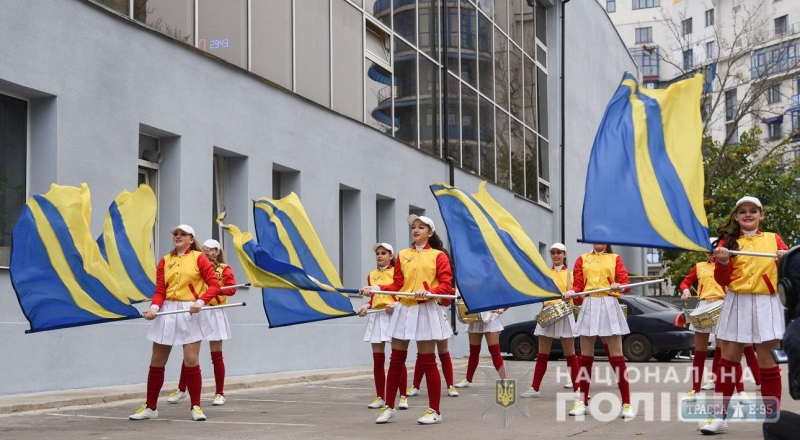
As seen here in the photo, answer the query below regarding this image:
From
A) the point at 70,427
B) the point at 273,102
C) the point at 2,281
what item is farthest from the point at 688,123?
the point at 273,102

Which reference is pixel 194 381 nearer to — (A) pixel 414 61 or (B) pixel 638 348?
(B) pixel 638 348

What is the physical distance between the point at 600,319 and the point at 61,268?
560cm

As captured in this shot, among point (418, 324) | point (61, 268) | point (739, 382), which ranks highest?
point (61, 268)

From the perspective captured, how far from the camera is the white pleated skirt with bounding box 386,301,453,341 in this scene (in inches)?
436

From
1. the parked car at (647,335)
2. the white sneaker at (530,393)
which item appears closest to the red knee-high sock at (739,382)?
the white sneaker at (530,393)

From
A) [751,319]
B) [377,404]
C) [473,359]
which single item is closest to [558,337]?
[473,359]

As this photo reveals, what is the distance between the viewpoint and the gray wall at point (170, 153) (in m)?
14.9

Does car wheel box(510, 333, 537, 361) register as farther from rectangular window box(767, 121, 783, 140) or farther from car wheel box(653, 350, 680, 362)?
rectangular window box(767, 121, 783, 140)

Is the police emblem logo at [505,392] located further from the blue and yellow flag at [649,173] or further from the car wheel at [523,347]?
the car wheel at [523,347]

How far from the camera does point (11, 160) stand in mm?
15148

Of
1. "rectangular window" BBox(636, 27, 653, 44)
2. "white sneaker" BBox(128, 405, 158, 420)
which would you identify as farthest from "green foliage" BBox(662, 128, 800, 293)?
"rectangular window" BBox(636, 27, 653, 44)

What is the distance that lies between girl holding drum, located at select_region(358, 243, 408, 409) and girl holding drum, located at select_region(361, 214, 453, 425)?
192 cm

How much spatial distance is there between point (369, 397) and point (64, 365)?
399cm

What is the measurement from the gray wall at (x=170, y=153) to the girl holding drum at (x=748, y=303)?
8603 millimetres
